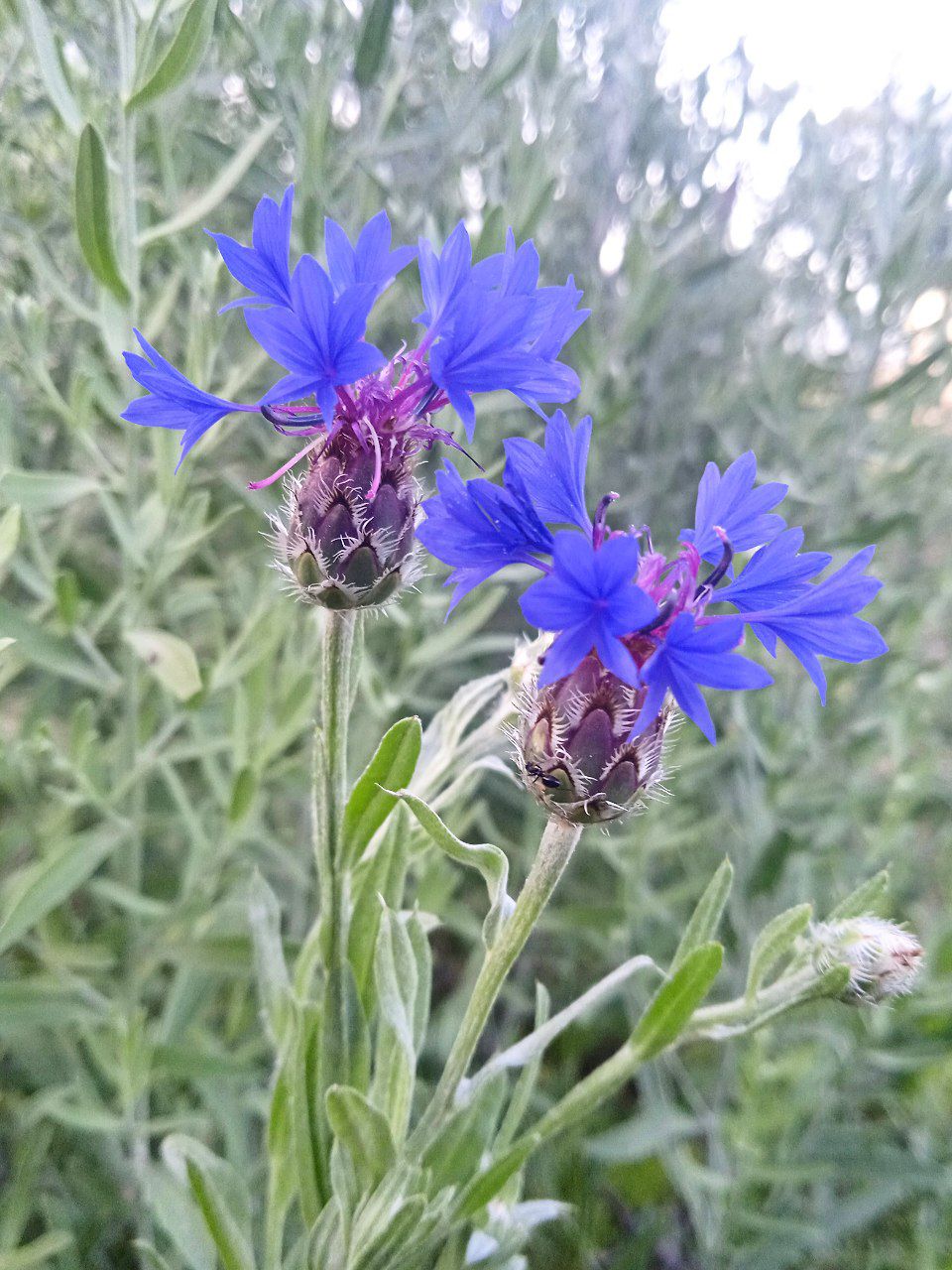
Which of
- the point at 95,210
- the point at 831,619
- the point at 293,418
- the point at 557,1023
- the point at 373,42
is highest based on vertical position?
the point at 373,42

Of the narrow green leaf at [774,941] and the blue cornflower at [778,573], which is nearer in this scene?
the blue cornflower at [778,573]

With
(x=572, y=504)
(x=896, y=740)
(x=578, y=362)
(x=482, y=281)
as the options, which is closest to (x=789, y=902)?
(x=896, y=740)

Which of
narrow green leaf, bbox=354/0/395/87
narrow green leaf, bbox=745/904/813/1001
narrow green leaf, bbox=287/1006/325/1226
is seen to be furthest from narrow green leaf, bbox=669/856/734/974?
narrow green leaf, bbox=354/0/395/87

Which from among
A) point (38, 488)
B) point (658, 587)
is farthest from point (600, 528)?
point (38, 488)

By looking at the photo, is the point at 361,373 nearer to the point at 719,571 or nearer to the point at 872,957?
the point at 719,571

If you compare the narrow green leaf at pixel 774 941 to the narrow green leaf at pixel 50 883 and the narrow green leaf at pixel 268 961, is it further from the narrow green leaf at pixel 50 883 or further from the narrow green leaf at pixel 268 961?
the narrow green leaf at pixel 50 883

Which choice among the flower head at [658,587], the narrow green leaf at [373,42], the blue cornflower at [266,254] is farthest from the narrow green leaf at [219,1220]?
the narrow green leaf at [373,42]

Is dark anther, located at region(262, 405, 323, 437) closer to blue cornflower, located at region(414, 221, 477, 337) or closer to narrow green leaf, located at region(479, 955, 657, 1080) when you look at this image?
blue cornflower, located at region(414, 221, 477, 337)
